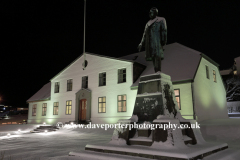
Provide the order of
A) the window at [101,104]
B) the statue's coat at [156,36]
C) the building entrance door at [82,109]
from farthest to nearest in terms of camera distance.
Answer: the building entrance door at [82,109]
the window at [101,104]
the statue's coat at [156,36]

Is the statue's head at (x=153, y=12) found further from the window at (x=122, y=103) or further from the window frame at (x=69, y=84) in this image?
the window frame at (x=69, y=84)

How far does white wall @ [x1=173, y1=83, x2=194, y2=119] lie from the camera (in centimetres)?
1352

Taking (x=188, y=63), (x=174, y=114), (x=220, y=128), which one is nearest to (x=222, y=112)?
(x=188, y=63)

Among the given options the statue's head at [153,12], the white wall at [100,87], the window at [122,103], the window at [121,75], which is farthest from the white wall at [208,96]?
the statue's head at [153,12]

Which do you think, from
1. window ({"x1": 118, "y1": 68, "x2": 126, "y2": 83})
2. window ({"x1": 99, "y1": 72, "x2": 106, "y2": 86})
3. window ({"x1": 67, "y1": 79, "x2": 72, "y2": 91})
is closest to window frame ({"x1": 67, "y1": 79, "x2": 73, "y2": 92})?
window ({"x1": 67, "y1": 79, "x2": 72, "y2": 91})

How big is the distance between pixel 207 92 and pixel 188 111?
3590 mm

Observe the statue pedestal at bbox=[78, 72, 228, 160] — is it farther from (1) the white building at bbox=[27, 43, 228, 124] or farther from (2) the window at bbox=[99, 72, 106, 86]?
(2) the window at bbox=[99, 72, 106, 86]

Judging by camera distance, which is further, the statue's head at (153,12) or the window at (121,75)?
the window at (121,75)

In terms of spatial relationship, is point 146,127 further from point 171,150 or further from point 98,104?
point 98,104

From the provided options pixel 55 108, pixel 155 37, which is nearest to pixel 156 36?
pixel 155 37

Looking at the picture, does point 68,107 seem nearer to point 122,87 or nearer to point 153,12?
point 122,87

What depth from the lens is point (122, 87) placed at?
682 inches

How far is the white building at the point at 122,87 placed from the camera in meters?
14.2

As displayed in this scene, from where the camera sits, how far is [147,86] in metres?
7.46
